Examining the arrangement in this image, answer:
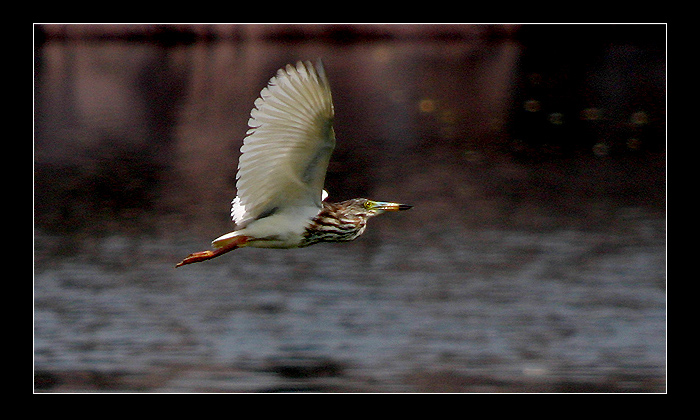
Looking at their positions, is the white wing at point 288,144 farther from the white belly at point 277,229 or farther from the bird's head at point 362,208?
the bird's head at point 362,208

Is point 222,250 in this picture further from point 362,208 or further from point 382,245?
point 382,245

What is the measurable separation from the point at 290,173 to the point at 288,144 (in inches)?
9.6

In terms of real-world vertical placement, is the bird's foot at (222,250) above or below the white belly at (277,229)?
below

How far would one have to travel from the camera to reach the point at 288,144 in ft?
19.4

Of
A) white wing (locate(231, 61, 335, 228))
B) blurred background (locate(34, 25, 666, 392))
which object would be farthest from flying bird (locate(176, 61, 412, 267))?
blurred background (locate(34, 25, 666, 392))

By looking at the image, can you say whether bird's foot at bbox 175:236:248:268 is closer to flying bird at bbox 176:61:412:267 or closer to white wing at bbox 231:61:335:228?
flying bird at bbox 176:61:412:267

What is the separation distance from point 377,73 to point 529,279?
523 inches

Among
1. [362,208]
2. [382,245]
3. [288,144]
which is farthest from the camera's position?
[382,245]

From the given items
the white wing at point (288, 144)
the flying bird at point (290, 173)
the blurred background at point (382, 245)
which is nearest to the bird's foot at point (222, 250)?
the flying bird at point (290, 173)

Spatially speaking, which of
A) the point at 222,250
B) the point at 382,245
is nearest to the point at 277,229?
the point at 222,250

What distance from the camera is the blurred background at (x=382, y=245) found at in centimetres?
823

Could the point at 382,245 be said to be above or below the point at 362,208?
above

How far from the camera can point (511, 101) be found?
1966cm

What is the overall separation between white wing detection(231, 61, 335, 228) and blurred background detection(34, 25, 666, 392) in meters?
1.88
